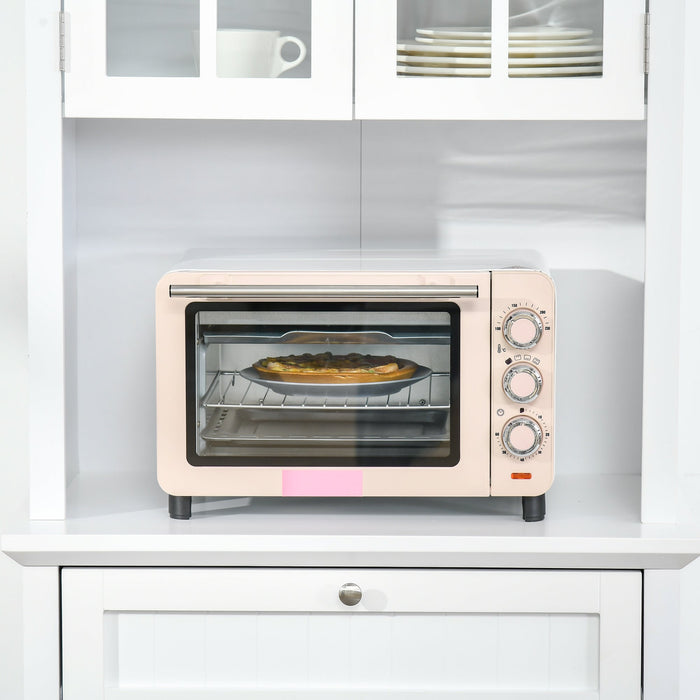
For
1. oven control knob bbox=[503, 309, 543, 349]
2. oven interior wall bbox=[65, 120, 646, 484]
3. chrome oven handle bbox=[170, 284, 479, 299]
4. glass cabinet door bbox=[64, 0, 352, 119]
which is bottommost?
oven control knob bbox=[503, 309, 543, 349]

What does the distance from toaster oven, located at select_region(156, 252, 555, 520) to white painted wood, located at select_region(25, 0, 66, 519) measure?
0.47 ft

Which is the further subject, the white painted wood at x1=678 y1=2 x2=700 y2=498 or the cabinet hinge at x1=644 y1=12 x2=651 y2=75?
the white painted wood at x1=678 y1=2 x2=700 y2=498

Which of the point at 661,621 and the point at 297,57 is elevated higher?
the point at 297,57

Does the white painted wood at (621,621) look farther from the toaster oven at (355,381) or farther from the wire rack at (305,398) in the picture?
the wire rack at (305,398)

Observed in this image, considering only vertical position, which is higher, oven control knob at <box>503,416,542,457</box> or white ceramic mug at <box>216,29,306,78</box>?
white ceramic mug at <box>216,29,306,78</box>

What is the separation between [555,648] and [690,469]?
57cm

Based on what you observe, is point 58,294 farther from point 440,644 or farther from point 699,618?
point 699,618

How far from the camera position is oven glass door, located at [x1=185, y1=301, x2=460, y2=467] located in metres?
1.36

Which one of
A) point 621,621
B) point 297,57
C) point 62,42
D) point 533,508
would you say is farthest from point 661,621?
point 62,42

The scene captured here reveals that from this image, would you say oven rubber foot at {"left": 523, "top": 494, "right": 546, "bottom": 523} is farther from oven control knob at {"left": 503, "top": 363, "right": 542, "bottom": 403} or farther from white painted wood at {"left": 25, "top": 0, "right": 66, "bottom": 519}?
white painted wood at {"left": 25, "top": 0, "right": 66, "bottom": 519}

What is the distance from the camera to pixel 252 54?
1334 millimetres

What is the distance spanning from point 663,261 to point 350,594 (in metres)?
0.61

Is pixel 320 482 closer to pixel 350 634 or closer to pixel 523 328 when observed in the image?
pixel 350 634

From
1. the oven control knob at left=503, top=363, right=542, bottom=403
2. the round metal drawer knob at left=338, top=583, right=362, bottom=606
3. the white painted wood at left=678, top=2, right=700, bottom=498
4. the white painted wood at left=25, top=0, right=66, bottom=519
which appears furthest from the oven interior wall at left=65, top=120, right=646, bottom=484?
the round metal drawer knob at left=338, top=583, right=362, bottom=606
